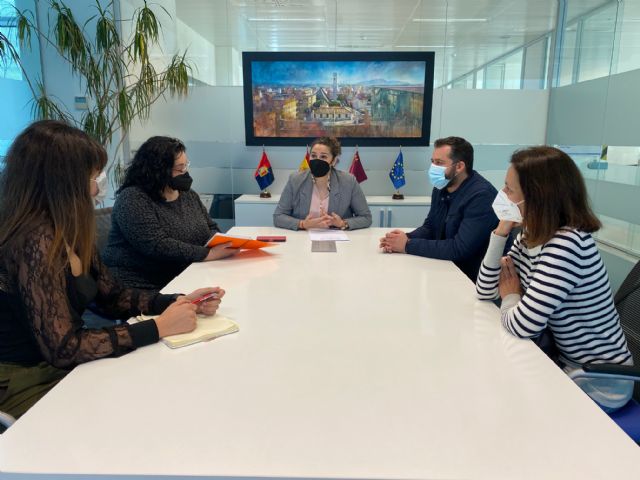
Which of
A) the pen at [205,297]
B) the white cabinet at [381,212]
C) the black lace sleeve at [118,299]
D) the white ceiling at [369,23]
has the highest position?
the white ceiling at [369,23]

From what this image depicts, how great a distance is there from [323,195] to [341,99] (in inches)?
72.0

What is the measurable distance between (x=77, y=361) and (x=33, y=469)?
406 millimetres

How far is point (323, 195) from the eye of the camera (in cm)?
322

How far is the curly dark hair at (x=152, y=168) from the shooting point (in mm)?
2289

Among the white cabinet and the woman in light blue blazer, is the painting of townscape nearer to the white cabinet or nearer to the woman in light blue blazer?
the white cabinet

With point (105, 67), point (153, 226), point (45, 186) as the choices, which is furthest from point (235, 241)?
point (105, 67)

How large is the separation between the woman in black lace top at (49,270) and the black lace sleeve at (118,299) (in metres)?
0.26

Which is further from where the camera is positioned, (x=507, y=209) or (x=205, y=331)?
(x=507, y=209)

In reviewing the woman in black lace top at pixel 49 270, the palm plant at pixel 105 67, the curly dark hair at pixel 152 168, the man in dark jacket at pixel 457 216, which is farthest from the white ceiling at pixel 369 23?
the woman in black lace top at pixel 49 270

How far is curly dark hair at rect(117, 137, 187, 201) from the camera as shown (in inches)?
90.1

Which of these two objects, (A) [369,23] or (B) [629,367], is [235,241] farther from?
(A) [369,23]

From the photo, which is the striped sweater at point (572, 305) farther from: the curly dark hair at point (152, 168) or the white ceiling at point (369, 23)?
the white ceiling at point (369, 23)

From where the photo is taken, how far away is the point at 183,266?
2.40 m

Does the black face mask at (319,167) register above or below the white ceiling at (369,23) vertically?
below
